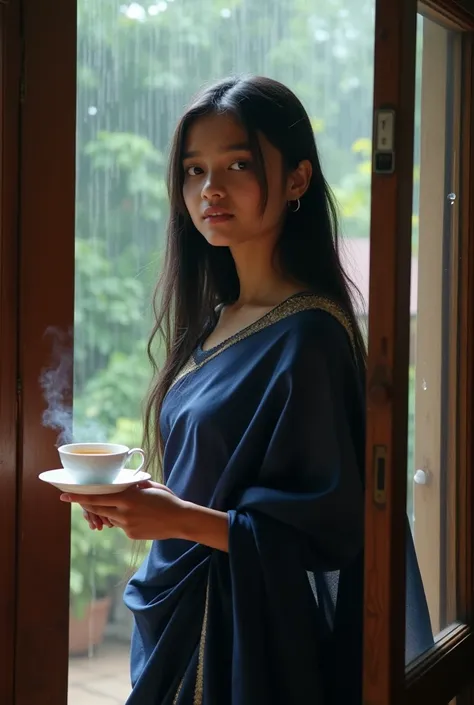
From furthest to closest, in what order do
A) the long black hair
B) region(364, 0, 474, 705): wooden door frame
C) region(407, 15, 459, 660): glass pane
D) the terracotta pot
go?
1. the terracotta pot
2. the long black hair
3. region(407, 15, 459, 660): glass pane
4. region(364, 0, 474, 705): wooden door frame

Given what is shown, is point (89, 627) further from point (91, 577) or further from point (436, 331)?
point (436, 331)

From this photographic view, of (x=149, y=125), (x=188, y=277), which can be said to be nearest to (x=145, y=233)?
(x=149, y=125)

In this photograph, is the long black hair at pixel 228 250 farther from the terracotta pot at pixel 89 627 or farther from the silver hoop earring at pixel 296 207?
the terracotta pot at pixel 89 627

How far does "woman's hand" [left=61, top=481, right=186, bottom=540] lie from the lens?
1304mm

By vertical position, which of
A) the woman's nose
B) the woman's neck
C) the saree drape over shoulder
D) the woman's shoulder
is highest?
the woman's nose

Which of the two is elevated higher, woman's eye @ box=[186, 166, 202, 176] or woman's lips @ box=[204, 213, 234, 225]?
woman's eye @ box=[186, 166, 202, 176]

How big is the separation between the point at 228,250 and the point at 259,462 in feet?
1.59

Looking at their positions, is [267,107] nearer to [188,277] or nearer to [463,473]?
[188,277]

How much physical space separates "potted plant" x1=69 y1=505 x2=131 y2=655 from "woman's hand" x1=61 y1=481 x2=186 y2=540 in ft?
1.43

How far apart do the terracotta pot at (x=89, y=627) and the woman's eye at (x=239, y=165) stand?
0.87 metres

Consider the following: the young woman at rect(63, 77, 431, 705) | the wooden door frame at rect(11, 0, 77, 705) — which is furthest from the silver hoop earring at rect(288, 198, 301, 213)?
the wooden door frame at rect(11, 0, 77, 705)

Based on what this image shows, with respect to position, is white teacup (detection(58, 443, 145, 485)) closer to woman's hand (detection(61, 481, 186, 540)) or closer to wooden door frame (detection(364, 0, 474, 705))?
woman's hand (detection(61, 481, 186, 540))

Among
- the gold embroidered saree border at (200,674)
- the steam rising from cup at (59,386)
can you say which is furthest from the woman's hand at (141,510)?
the steam rising from cup at (59,386)

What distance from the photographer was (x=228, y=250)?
171 cm
